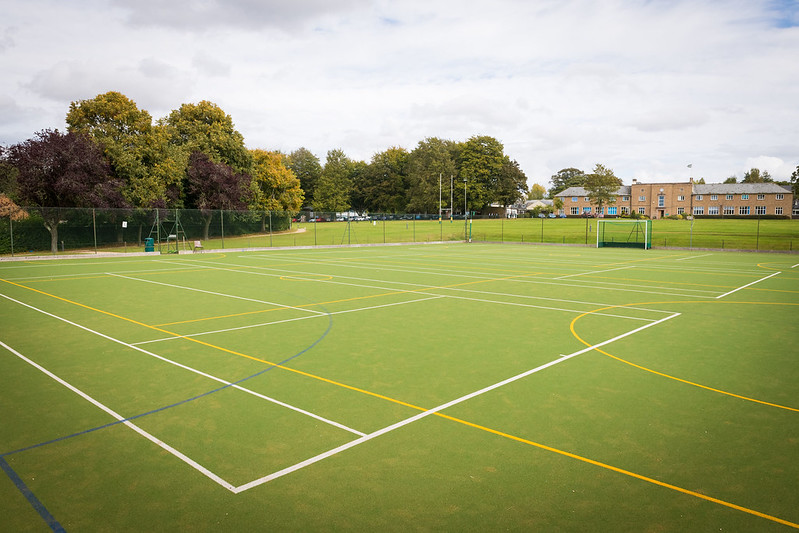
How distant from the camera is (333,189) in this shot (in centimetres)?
9612

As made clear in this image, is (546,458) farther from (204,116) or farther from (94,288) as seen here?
(204,116)

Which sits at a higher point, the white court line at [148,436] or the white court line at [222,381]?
the white court line at [222,381]

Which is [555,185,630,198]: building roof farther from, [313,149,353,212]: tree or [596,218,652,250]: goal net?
[313,149,353,212]: tree

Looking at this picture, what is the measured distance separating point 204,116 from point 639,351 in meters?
48.9

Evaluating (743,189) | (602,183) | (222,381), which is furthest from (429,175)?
(222,381)

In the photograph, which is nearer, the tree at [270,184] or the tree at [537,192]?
the tree at [270,184]

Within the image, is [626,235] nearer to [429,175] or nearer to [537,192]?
[429,175]

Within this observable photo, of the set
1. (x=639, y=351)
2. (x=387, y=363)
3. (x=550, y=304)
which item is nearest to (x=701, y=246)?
(x=550, y=304)

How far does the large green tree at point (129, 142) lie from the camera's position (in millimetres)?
36438

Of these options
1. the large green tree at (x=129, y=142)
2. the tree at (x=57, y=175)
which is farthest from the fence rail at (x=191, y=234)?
the large green tree at (x=129, y=142)

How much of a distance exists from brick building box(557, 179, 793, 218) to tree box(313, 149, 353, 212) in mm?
46974

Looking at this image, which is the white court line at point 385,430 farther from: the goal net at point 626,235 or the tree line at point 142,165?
the goal net at point 626,235

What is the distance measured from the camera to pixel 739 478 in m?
4.54

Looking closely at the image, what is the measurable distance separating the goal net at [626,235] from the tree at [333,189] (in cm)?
5014
